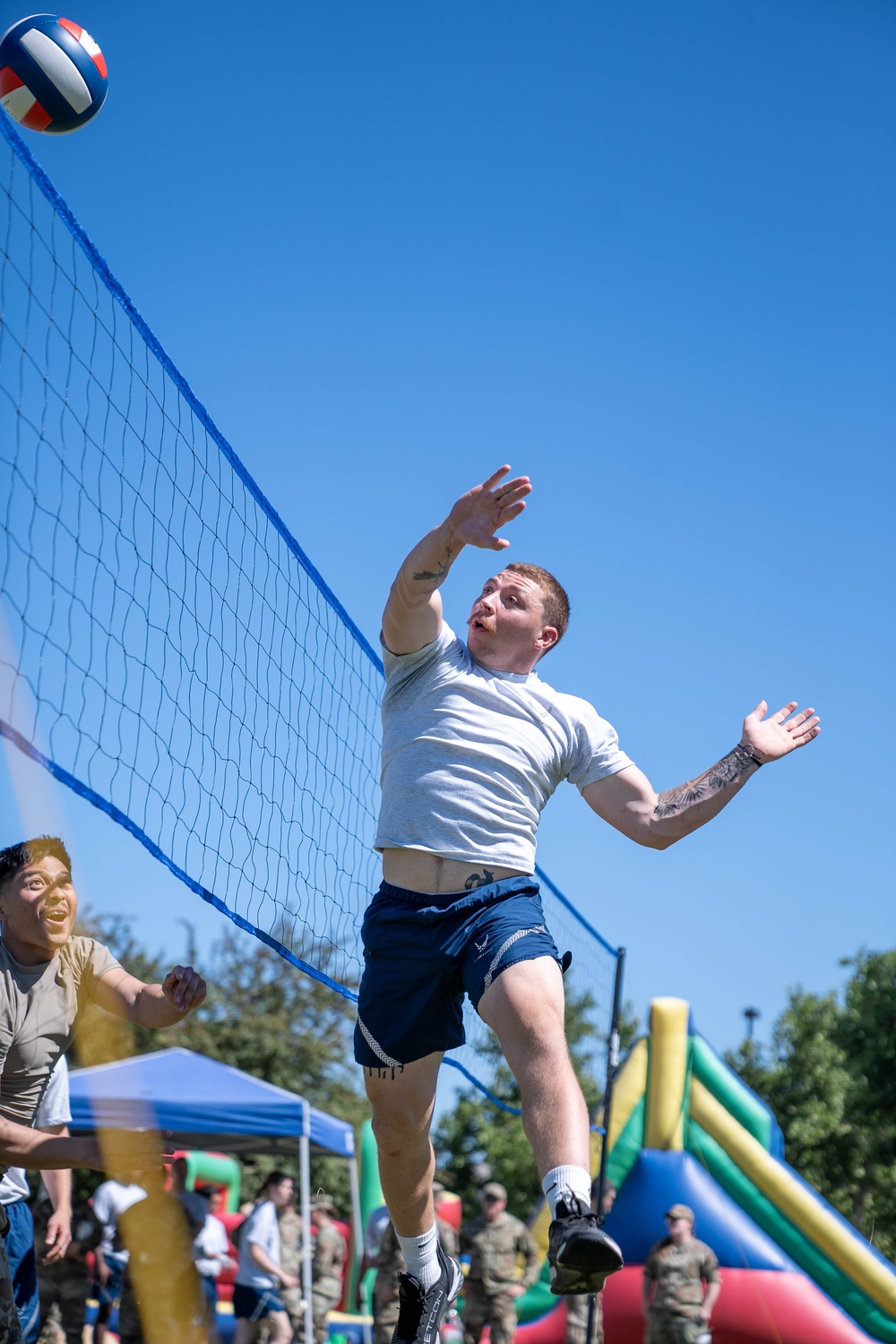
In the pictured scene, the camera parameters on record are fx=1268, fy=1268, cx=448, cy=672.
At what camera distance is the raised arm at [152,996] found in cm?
310

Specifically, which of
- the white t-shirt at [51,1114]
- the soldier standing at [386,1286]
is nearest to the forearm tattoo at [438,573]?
the white t-shirt at [51,1114]

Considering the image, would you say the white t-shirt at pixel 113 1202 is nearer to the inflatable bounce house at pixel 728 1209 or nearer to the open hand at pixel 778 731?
the inflatable bounce house at pixel 728 1209

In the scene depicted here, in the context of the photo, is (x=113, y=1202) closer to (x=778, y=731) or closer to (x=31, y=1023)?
(x=31, y=1023)

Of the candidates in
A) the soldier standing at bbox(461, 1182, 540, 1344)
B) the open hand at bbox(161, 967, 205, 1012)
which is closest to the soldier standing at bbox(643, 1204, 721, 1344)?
the soldier standing at bbox(461, 1182, 540, 1344)

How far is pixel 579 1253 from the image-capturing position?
7.73ft

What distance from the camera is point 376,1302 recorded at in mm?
9055

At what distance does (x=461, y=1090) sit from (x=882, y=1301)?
29.0 metres

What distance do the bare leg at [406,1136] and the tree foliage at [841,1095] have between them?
25.9 metres

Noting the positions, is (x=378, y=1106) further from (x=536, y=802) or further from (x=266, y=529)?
(x=266, y=529)

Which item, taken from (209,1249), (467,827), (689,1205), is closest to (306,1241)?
(209,1249)

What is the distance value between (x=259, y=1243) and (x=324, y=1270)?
172 cm

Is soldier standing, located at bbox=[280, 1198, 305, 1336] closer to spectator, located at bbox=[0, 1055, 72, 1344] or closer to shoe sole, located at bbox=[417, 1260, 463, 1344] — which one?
spectator, located at bbox=[0, 1055, 72, 1344]

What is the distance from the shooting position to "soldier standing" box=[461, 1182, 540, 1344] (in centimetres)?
910

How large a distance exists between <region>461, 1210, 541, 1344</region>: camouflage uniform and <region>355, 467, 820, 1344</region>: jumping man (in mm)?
6329
